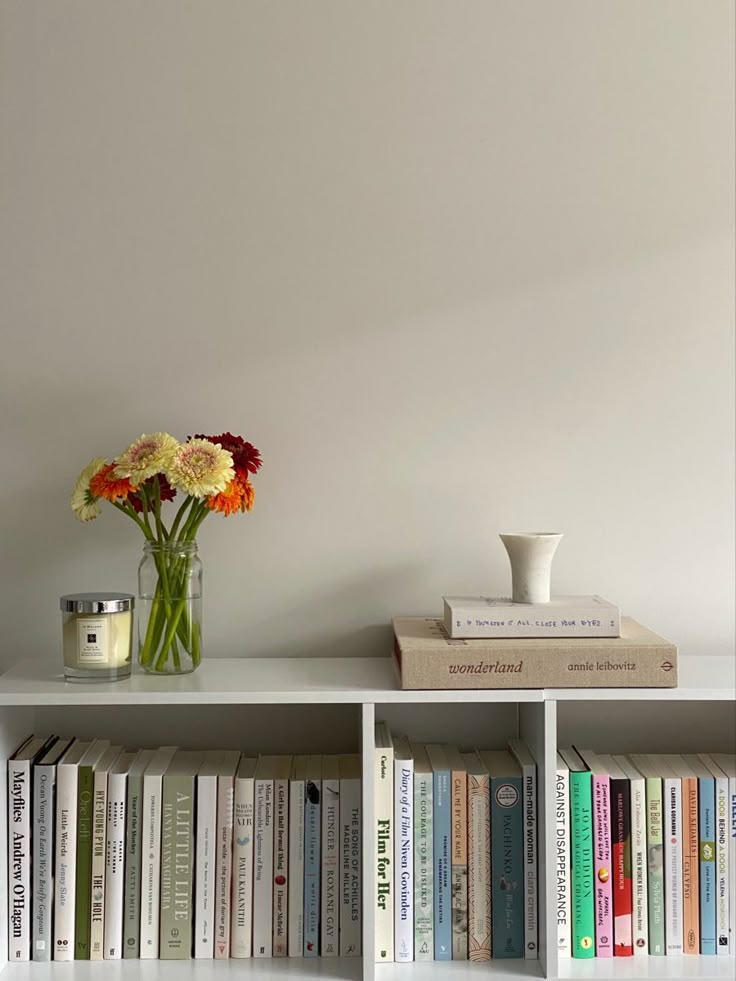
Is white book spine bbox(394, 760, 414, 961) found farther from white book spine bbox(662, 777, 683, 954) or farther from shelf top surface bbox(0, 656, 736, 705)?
white book spine bbox(662, 777, 683, 954)

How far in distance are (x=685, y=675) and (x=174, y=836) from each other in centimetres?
78

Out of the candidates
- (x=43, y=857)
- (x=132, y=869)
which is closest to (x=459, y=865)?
(x=132, y=869)

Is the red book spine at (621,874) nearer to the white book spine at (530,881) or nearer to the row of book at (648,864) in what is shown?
the row of book at (648,864)

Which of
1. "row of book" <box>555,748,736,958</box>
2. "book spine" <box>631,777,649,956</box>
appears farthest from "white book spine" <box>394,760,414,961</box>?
"book spine" <box>631,777,649,956</box>

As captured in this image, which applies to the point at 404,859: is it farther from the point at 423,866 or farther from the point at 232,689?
the point at 232,689

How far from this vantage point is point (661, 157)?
1.62m

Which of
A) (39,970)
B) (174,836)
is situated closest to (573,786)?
(174,836)

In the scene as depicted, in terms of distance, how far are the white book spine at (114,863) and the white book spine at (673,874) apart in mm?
787

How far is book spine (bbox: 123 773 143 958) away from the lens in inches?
55.6

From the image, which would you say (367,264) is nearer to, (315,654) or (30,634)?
(315,654)

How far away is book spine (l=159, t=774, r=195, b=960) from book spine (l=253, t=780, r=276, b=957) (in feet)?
0.31

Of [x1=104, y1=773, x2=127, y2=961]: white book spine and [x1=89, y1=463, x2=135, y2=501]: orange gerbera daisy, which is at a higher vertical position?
[x1=89, y1=463, x2=135, y2=501]: orange gerbera daisy

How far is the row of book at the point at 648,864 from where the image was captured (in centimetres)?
142

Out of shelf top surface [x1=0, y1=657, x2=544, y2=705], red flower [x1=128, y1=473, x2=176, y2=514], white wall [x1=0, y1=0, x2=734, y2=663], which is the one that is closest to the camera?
shelf top surface [x1=0, y1=657, x2=544, y2=705]
